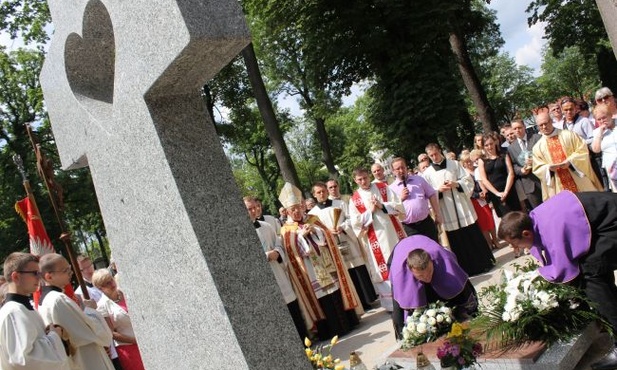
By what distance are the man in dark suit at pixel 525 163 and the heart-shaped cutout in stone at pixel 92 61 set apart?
7102 mm

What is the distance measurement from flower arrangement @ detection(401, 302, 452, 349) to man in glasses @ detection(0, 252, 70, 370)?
9.20 ft

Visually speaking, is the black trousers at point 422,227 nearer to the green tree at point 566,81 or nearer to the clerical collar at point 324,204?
the clerical collar at point 324,204

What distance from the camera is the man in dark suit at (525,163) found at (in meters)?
8.45

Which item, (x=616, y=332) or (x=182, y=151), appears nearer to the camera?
(x=182, y=151)

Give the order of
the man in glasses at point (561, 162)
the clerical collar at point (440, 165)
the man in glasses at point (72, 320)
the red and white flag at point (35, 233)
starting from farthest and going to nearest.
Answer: the clerical collar at point (440, 165) → the man in glasses at point (561, 162) → the red and white flag at point (35, 233) → the man in glasses at point (72, 320)

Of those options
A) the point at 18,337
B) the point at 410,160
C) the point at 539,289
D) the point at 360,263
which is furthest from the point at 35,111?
the point at 539,289

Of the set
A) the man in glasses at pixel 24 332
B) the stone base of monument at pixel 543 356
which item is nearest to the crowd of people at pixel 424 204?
the stone base of monument at pixel 543 356

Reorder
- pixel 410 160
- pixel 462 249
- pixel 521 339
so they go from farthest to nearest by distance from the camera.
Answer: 1. pixel 410 160
2. pixel 462 249
3. pixel 521 339

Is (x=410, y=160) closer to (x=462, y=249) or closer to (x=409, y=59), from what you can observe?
(x=409, y=59)

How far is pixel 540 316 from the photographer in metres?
4.20

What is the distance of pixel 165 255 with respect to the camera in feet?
7.64

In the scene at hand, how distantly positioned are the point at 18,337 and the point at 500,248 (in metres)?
8.81

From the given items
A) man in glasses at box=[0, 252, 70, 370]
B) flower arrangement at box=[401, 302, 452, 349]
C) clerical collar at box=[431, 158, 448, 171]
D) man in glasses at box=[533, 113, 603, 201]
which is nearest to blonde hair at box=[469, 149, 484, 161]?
clerical collar at box=[431, 158, 448, 171]

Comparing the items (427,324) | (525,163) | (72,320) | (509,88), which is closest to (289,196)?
(525,163)
